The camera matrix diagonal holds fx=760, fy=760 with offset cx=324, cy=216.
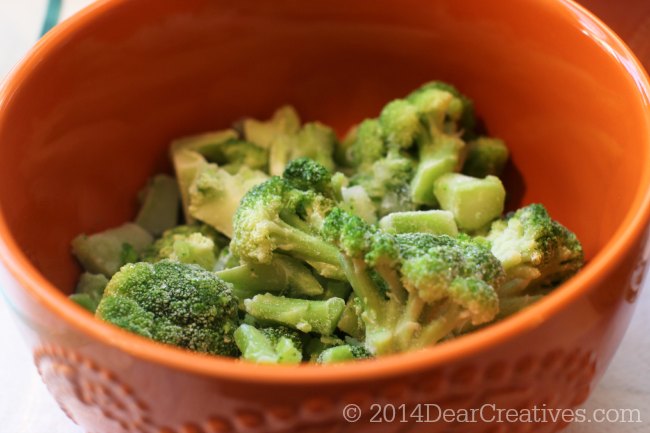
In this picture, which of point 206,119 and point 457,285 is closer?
point 457,285

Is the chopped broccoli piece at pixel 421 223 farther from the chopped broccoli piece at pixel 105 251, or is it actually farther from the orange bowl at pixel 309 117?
the chopped broccoli piece at pixel 105 251

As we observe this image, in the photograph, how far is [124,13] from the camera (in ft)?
3.84

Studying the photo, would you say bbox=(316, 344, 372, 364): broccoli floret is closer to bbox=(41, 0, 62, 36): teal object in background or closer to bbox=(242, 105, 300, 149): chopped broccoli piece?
bbox=(242, 105, 300, 149): chopped broccoli piece

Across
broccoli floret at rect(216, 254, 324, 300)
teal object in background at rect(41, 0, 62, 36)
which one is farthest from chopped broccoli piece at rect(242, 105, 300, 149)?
teal object in background at rect(41, 0, 62, 36)

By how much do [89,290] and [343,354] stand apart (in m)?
0.42

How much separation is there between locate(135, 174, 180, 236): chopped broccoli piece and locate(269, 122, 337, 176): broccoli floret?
171 millimetres

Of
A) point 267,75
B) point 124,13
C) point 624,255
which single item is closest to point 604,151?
point 624,255

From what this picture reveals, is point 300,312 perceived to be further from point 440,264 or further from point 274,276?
point 440,264

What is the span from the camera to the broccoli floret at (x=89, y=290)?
3.43ft

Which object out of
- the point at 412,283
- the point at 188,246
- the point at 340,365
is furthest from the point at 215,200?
the point at 340,365

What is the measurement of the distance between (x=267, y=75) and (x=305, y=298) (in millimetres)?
511

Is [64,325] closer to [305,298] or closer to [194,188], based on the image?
[305,298]

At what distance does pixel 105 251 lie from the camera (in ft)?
3.73

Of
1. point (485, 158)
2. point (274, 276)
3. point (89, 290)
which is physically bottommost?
point (89, 290)
